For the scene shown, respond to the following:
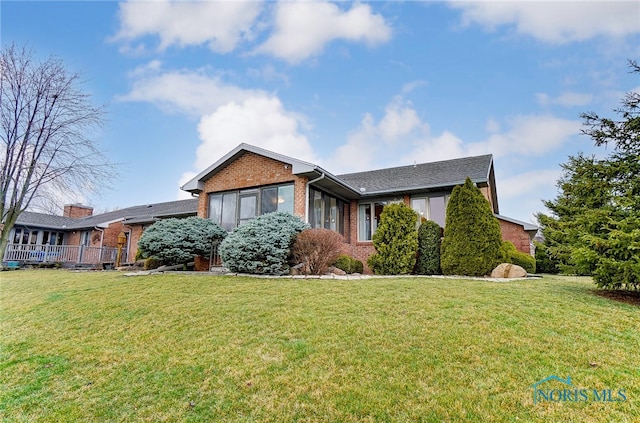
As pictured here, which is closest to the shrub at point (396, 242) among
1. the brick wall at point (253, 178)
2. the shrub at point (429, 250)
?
the shrub at point (429, 250)

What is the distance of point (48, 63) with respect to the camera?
12.4 m

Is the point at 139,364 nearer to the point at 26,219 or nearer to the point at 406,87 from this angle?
the point at 406,87

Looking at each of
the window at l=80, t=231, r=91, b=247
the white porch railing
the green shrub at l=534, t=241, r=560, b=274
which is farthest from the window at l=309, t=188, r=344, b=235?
the window at l=80, t=231, r=91, b=247

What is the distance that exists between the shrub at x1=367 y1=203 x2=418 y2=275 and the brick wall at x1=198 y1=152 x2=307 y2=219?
281 cm

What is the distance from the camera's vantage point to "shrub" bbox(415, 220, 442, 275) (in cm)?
1066

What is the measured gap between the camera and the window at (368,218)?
1355 centimetres

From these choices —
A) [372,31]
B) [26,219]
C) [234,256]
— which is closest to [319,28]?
[372,31]

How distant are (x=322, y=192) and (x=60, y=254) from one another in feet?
61.1

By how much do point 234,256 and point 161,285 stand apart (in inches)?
87.4

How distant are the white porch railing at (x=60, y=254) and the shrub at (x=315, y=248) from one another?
16889 millimetres

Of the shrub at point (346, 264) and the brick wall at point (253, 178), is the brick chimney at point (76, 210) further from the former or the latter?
the shrub at point (346, 264)

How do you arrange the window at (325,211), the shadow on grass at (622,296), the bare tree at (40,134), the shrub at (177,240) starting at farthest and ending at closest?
the bare tree at (40,134)
the window at (325,211)
the shrub at (177,240)
the shadow on grass at (622,296)

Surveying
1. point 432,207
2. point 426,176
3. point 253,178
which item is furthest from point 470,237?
point 253,178

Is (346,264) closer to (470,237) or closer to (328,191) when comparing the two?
(328,191)
